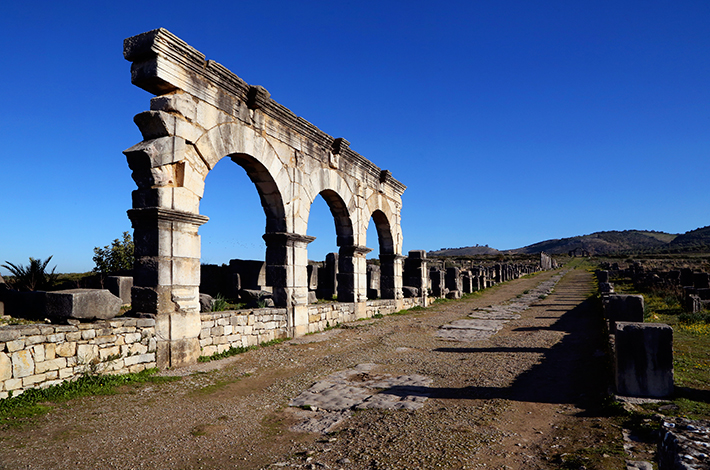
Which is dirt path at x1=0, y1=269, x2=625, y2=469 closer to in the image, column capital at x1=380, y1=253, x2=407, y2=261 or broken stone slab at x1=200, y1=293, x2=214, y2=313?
broken stone slab at x1=200, y1=293, x2=214, y2=313

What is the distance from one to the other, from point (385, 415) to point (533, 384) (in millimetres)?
2151

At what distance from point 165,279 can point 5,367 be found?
2.31 meters

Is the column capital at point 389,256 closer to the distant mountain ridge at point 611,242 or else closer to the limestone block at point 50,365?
the limestone block at point 50,365

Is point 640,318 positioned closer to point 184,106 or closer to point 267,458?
point 267,458

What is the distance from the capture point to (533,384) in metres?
5.48

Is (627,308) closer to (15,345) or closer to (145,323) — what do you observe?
(145,323)

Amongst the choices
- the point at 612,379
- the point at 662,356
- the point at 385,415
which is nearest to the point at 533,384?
the point at 612,379

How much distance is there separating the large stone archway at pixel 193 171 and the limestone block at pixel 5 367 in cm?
202

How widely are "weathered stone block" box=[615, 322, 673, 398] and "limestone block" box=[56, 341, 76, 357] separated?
602 centimetres

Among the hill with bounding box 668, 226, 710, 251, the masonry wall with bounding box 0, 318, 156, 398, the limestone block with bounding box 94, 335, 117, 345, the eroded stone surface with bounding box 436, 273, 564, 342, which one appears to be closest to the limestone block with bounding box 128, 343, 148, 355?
the masonry wall with bounding box 0, 318, 156, 398

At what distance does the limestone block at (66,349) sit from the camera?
17.0 feet

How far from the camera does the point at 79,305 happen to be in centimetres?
562

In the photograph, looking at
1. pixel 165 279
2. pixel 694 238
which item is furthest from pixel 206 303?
pixel 694 238

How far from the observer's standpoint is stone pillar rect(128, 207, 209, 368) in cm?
658
